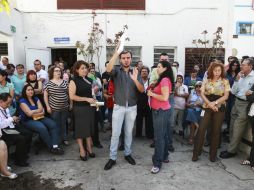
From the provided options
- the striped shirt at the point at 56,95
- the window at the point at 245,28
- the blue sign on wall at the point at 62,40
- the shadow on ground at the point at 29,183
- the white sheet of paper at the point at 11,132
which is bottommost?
the shadow on ground at the point at 29,183

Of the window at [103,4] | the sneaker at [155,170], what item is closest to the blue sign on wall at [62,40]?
the window at [103,4]

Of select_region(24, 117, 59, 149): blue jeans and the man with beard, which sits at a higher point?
the man with beard

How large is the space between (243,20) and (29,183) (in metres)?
10.9

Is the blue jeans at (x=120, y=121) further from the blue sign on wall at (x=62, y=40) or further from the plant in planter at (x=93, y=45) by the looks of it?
the blue sign on wall at (x=62, y=40)

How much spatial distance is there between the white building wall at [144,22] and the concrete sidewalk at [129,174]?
6.34m

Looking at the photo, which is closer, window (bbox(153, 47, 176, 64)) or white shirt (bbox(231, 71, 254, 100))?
white shirt (bbox(231, 71, 254, 100))

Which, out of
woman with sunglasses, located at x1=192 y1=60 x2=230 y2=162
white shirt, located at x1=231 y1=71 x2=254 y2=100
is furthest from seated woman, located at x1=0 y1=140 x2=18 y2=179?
white shirt, located at x1=231 y1=71 x2=254 y2=100

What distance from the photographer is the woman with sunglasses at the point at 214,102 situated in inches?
188

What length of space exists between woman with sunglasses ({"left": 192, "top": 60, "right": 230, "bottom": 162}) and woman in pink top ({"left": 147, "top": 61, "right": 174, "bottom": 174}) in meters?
0.85

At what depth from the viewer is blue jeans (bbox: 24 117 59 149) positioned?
5.22 metres

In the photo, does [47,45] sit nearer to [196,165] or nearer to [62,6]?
[62,6]

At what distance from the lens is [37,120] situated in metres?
5.39

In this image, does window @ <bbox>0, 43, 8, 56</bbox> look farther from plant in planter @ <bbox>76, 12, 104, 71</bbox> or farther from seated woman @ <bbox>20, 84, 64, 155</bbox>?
seated woman @ <bbox>20, 84, 64, 155</bbox>

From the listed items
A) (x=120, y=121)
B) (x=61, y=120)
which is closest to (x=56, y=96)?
(x=61, y=120)
